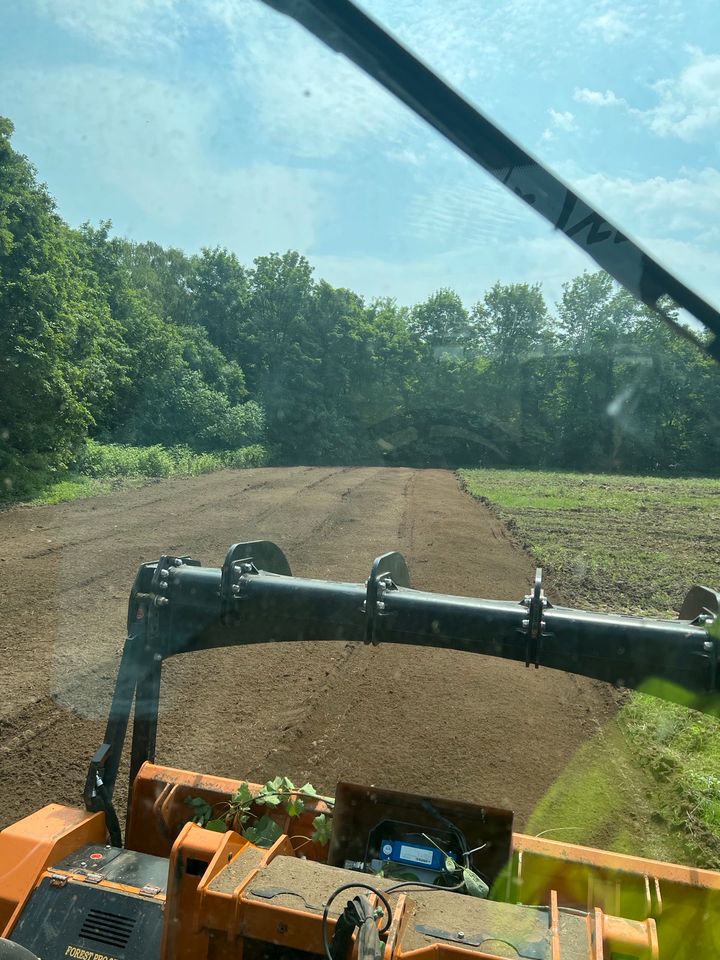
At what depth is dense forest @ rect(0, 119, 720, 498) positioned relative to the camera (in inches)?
1535

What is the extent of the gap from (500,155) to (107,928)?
8.85ft

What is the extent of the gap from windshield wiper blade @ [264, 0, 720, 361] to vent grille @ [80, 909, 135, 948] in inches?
99.9

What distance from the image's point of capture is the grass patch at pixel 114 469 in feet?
74.4

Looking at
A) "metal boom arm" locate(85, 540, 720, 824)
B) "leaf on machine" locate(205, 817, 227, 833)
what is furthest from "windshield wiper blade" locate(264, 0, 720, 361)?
"leaf on machine" locate(205, 817, 227, 833)

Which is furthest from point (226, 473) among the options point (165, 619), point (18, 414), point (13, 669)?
point (165, 619)

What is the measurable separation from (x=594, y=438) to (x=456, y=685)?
40.4 metres

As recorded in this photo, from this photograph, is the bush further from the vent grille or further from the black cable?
the black cable

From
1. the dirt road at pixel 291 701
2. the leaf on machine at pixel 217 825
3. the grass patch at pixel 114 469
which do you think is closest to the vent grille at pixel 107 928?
the leaf on machine at pixel 217 825

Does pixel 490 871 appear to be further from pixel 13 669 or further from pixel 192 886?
pixel 13 669

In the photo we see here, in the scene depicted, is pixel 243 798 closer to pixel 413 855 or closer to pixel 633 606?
pixel 413 855

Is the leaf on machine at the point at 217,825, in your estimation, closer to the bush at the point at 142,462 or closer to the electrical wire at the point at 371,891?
the electrical wire at the point at 371,891

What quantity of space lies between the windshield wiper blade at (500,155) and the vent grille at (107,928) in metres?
2.54

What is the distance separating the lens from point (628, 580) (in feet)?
46.6

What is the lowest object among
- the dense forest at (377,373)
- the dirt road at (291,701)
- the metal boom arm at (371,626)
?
the dirt road at (291,701)
